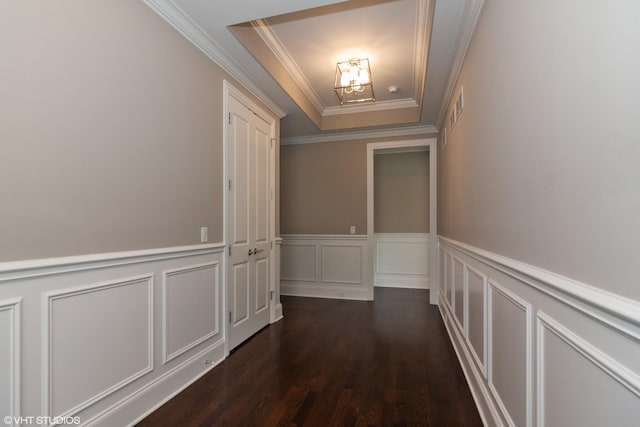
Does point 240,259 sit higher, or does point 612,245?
point 612,245

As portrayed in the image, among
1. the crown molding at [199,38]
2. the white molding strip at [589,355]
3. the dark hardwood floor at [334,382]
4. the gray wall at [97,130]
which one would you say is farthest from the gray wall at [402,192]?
the white molding strip at [589,355]

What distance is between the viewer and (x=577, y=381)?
89 centimetres

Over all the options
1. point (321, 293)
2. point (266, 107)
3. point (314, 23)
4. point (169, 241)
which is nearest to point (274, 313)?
point (321, 293)

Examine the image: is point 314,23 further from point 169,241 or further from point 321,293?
point 321,293

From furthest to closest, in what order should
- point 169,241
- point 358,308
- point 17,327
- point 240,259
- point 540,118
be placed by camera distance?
point 358,308 → point 240,259 → point 169,241 → point 17,327 → point 540,118

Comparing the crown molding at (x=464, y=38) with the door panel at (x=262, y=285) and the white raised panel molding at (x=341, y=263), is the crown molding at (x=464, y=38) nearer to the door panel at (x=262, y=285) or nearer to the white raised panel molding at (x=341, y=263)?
the white raised panel molding at (x=341, y=263)

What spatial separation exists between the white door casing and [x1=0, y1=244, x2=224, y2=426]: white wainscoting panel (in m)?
0.44

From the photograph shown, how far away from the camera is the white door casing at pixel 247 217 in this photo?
2799 millimetres

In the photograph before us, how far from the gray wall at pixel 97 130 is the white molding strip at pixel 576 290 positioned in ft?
6.47

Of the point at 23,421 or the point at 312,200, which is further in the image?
the point at 312,200

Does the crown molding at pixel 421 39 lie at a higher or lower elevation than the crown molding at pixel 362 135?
higher

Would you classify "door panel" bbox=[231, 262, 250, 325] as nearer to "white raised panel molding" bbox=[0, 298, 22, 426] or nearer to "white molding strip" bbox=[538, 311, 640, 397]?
"white raised panel molding" bbox=[0, 298, 22, 426]

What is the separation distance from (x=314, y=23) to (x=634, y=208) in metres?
2.60

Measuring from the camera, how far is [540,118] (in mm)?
1129
